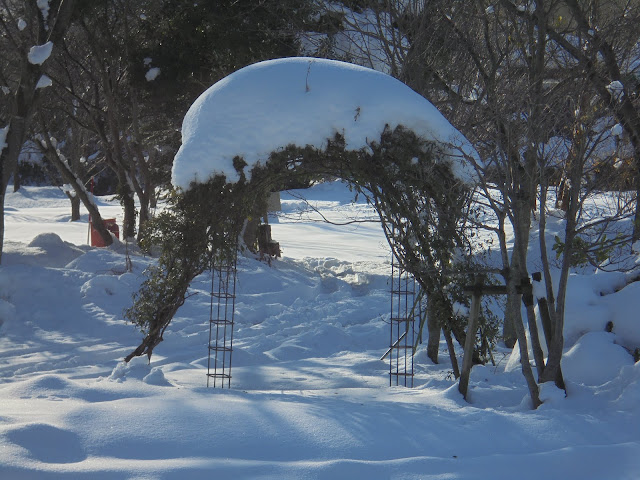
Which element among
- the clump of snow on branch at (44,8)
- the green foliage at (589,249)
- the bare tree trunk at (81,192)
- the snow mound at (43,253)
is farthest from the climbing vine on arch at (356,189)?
the bare tree trunk at (81,192)

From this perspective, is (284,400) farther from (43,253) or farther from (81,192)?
(81,192)

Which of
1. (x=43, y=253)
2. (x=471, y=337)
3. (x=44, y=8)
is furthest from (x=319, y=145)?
(x=43, y=253)

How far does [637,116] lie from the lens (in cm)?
675

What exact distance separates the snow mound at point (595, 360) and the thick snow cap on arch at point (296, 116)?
200cm

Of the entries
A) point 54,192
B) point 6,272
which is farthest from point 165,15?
point 54,192

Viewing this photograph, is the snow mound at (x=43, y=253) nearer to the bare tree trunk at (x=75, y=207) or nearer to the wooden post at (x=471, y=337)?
the wooden post at (x=471, y=337)

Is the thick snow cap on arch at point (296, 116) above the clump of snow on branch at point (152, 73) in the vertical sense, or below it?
below

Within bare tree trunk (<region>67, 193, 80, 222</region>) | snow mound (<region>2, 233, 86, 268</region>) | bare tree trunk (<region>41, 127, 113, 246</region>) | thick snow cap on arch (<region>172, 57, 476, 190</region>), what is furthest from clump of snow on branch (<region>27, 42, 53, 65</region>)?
bare tree trunk (<region>67, 193, 80, 222</region>)

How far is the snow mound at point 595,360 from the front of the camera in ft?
20.0

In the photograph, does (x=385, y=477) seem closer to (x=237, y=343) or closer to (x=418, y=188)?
(x=418, y=188)

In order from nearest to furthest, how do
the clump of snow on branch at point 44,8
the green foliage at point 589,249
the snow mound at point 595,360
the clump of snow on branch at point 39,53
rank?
the green foliage at point 589,249, the snow mound at point 595,360, the clump of snow on branch at point 39,53, the clump of snow on branch at point 44,8

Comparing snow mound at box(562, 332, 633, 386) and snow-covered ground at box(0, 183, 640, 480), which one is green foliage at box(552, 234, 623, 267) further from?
snow mound at box(562, 332, 633, 386)

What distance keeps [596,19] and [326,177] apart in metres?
3.23

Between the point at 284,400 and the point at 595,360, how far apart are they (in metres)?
2.90
